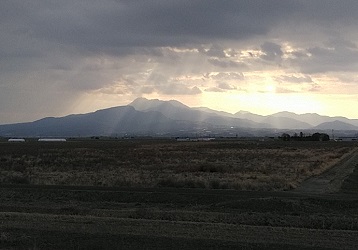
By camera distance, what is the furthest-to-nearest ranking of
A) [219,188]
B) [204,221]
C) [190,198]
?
[219,188] < [190,198] < [204,221]

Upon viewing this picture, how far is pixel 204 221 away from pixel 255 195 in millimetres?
8264

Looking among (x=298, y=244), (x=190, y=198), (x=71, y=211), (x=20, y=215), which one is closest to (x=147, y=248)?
(x=298, y=244)

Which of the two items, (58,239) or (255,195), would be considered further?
(255,195)

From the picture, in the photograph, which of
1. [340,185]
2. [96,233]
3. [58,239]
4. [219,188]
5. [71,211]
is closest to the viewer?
[58,239]

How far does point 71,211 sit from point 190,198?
20.2 feet

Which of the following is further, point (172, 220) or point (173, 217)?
point (173, 217)

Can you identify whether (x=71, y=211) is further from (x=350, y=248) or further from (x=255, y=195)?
(x=350, y=248)

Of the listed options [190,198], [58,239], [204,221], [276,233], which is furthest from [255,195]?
[58,239]

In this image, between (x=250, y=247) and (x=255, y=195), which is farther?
(x=255, y=195)

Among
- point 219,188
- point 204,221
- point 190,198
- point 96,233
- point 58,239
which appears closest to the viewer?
point 58,239

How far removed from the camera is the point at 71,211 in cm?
1888

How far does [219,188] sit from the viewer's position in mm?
28000

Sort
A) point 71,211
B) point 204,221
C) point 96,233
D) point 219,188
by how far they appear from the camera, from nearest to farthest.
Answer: point 96,233, point 204,221, point 71,211, point 219,188

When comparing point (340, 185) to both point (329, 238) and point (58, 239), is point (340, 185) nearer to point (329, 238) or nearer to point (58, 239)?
point (329, 238)
